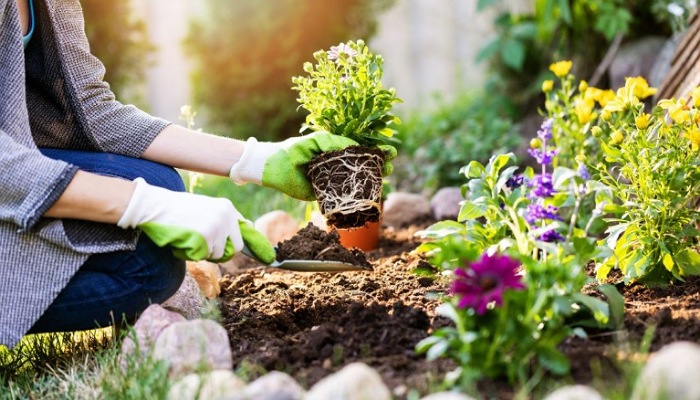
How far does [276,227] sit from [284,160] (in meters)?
0.92

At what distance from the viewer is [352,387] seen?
1386mm

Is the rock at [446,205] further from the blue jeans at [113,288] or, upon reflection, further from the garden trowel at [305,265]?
the blue jeans at [113,288]

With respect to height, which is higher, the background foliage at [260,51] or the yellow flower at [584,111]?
the background foliage at [260,51]

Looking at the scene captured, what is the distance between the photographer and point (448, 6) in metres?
6.76

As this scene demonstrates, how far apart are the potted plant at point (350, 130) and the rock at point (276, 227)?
84cm

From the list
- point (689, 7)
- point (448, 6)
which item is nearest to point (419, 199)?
point (689, 7)

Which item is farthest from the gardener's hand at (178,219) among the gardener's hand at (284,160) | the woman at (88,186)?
the gardener's hand at (284,160)

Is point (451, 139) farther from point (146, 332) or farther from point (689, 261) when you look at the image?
point (146, 332)

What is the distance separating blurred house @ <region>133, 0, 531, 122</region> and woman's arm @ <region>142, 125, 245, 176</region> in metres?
4.12

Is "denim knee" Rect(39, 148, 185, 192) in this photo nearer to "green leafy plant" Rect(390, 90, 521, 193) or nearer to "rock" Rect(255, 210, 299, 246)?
"rock" Rect(255, 210, 299, 246)

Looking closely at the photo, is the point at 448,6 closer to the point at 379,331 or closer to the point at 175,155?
the point at 175,155

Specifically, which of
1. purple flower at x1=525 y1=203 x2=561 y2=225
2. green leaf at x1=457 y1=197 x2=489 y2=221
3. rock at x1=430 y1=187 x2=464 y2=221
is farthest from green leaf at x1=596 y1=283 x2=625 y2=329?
rock at x1=430 y1=187 x2=464 y2=221

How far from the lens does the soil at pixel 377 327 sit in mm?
1647

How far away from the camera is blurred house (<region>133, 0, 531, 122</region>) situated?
633 centimetres
